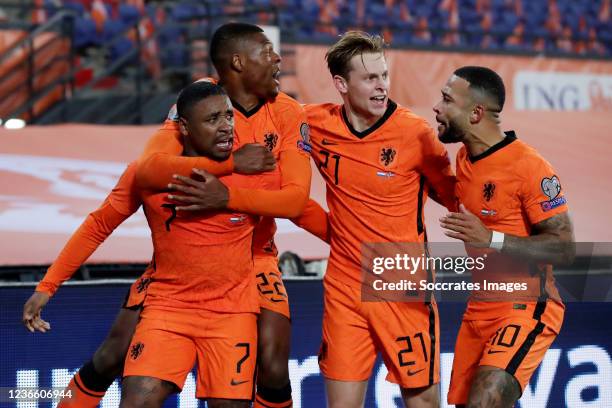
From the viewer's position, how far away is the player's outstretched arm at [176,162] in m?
4.10

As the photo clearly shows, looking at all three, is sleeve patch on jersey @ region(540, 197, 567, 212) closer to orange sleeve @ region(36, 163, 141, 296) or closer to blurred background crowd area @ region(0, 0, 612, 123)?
orange sleeve @ region(36, 163, 141, 296)

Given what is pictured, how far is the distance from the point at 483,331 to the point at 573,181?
4692mm

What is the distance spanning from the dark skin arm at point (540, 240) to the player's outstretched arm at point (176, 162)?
81cm

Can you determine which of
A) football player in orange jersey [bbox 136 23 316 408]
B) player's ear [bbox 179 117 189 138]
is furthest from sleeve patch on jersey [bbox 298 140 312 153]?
player's ear [bbox 179 117 189 138]

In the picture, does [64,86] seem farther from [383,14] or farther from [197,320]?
[197,320]

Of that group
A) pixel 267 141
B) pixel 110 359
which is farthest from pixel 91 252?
pixel 267 141

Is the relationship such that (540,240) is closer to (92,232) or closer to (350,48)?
(350,48)

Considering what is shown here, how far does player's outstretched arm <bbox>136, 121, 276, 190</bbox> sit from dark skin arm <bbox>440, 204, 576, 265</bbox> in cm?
81

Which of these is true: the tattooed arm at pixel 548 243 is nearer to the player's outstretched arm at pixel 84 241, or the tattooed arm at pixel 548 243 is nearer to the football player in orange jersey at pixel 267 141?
the football player in orange jersey at pixel 267 141

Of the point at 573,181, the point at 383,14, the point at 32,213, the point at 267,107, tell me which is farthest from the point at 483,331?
the point at 383,14

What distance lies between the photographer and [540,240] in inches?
167

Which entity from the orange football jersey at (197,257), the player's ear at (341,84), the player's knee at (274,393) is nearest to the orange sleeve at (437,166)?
the player's ear at (341,84)

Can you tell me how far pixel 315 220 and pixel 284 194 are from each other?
0.70 metres

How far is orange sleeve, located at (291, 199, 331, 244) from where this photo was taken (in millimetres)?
4867
